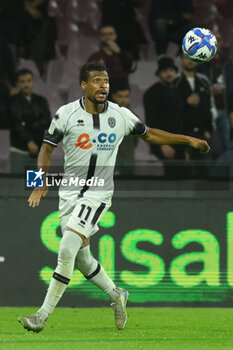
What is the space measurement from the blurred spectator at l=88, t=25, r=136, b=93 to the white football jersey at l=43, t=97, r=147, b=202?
4.99 m

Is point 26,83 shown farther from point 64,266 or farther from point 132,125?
point 64,266

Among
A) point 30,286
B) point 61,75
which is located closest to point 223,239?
point 30,286

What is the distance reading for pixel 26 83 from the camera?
34.5 ft

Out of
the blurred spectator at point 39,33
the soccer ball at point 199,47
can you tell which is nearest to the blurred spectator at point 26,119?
the blurred spectator at point 39,33

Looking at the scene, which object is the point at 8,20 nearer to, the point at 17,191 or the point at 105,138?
the point at 17,191

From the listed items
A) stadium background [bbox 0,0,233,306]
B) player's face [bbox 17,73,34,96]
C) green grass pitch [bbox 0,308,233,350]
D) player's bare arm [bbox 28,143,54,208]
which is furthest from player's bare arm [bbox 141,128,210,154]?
player's face [bbox 17,73,34,96]

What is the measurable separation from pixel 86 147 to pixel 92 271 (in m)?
1.05

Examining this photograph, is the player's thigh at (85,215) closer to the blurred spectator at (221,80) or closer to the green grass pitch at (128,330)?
the green grass pitch at (128,330)

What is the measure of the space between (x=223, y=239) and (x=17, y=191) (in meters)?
2.25

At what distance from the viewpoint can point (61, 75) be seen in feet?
40.7

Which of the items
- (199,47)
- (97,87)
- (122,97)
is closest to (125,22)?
(122,97)

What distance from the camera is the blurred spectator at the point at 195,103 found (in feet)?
34.8

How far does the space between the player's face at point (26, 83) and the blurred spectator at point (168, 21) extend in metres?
2.83

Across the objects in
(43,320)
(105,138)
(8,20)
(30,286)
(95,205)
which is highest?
Answer: (8,20)
